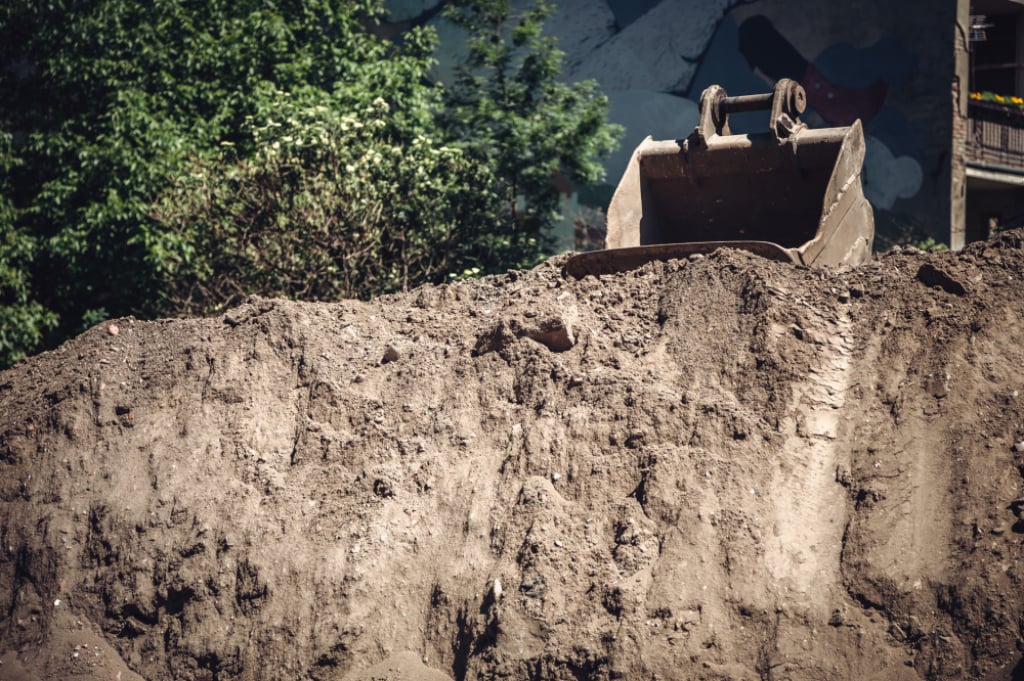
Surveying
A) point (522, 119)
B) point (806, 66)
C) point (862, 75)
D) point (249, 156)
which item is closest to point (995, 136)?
point (862, 75)

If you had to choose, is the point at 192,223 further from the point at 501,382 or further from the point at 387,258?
the point at 501,382

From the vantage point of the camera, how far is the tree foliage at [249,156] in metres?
11.0

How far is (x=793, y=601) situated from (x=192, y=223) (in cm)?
816

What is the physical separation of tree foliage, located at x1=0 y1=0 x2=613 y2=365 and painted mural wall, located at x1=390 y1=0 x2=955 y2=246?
3720mm

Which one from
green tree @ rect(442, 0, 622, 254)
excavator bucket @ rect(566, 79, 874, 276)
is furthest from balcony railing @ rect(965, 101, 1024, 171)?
excavator bucket @ rect(566, 79, 874, 276)

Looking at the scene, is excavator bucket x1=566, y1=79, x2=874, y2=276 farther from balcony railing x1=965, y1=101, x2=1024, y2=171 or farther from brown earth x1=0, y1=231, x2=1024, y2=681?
balcony railing x1=965, y1=101, x2=1024, y2=171

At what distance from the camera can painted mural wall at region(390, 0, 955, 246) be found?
56.6 feet

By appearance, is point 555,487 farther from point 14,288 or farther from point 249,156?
point 14,288

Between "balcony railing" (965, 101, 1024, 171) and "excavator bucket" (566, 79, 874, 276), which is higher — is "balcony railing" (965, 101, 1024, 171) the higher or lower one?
the higher one

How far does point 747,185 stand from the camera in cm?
816

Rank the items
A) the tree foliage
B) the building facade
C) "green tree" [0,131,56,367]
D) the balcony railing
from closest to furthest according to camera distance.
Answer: the tree foliage, "green tree" [0,131,56,367], the building facade, the balcony railing

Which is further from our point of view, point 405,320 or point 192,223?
point 192,223

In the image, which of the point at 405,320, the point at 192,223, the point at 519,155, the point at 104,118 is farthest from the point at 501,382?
the point at 104,118

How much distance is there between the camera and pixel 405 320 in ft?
23.6
